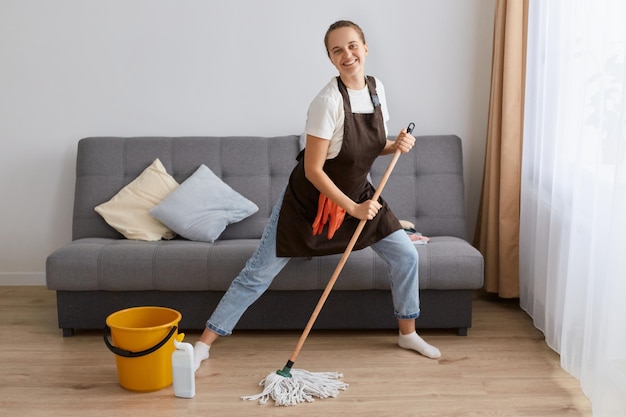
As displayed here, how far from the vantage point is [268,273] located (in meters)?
3.08

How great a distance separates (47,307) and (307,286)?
1471mm

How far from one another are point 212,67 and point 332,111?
150 centimetres

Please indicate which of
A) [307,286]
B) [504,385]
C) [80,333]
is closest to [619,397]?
[504,385]

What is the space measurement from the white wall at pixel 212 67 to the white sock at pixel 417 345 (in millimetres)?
1242

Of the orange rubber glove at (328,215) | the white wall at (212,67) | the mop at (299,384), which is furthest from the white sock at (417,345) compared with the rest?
the white wall at (212,67)

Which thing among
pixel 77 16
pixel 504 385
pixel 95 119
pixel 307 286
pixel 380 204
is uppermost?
pixel 77 16

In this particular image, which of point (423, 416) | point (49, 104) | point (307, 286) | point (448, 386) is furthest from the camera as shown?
point (49, 104)

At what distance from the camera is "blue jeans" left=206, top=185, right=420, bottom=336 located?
10.0 feet

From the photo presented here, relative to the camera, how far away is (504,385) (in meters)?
2.88

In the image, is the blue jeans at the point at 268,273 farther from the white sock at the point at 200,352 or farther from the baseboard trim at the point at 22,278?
the baseboard trim at the point at 22,278

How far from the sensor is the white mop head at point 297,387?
275cm

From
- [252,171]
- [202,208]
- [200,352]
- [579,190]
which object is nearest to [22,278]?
[202,208]

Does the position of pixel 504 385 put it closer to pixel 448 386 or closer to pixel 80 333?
pixel 448 386

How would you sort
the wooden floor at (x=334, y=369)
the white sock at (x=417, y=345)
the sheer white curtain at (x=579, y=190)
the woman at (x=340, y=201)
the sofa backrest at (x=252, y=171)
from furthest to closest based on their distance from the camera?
the sofa backrest at (x=252, y=171) < the white sock at (x=417, y=345) < the woman at (x=340, y=201) < the wooden floor at (x=334, y=369) < the sheer white curtain at (x=579, y=190)
